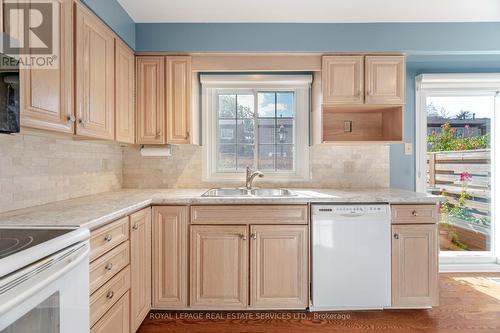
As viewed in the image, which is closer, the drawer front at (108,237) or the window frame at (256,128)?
the drawer front at (108,237)

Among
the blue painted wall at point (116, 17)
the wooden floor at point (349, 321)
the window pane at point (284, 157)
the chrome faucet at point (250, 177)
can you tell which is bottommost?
the wooden floor at point (349, 321)

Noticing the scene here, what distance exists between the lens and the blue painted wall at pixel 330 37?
7.72 ft

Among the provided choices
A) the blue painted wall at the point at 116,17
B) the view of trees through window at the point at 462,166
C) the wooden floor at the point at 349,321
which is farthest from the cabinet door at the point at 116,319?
the view of trees through window at the point at 462,166

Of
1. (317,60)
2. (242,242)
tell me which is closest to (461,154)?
(317,60)

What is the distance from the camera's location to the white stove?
75 centimetres

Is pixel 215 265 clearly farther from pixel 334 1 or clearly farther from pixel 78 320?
pixel 334 1

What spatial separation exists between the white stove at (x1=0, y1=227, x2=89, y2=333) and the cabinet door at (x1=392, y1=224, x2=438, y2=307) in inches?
Result: 79.4

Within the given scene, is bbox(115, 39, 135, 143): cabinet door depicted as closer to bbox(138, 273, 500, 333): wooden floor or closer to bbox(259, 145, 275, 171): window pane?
bbox(259, 145, 275, 171): window pane

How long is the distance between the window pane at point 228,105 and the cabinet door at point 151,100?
643mm

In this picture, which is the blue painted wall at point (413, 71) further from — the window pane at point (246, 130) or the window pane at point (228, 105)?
the window pane at point (228, 105)

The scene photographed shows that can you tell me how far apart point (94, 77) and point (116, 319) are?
1.46 m

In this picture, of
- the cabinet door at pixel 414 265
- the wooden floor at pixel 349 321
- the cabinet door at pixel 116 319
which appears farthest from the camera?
the cabinet door at pixel 414 265

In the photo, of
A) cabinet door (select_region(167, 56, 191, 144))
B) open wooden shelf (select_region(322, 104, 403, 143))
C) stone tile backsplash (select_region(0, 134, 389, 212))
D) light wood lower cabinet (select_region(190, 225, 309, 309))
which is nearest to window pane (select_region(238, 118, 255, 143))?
stone tile backsplash (select_region(0, 134, 389, 212))

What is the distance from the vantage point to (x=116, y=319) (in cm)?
155
